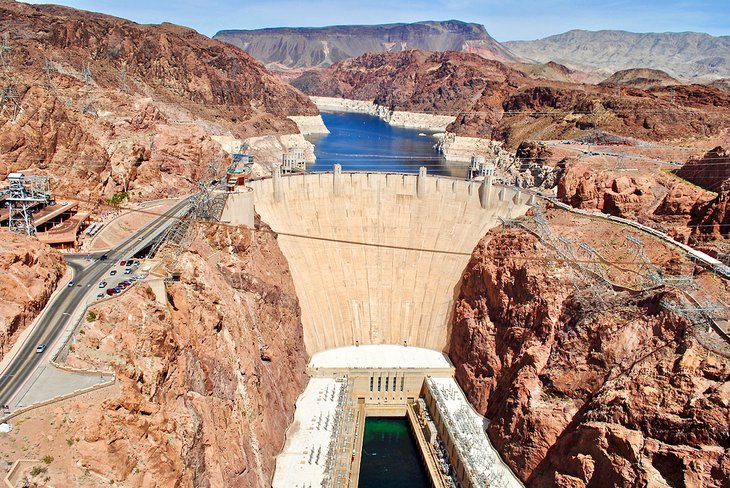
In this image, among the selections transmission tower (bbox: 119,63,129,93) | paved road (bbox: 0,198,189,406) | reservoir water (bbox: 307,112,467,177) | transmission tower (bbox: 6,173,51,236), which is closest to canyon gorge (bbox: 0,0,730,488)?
paved road (bbox: 0,198,189,406)

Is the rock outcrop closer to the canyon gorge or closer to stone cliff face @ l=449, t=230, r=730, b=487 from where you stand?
the canyon gorge

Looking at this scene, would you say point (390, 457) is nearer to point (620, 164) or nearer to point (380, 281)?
point (380, 281)

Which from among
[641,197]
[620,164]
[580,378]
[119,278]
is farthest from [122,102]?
[620,164]

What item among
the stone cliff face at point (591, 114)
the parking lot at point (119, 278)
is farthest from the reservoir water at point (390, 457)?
the stone cliff face at point (591, 114)

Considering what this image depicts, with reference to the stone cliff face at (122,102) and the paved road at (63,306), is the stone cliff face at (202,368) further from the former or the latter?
the stone cliff face at (122,102)

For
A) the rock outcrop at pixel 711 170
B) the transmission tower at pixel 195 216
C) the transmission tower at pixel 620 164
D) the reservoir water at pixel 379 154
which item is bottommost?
the reservoir water at pixel 379 154
